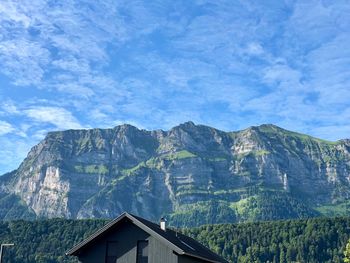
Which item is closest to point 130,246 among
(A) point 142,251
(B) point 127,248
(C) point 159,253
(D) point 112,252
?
(B) point 127,248

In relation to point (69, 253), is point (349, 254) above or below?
above

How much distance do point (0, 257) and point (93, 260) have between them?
706cm

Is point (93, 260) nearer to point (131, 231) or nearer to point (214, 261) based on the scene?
point (131, 231)

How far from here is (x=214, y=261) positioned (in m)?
46.5

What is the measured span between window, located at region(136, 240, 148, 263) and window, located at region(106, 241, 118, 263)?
175cm

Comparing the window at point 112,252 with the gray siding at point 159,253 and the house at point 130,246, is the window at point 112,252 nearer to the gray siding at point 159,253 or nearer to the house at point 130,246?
the house at point 130,246

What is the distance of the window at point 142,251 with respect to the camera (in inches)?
1516

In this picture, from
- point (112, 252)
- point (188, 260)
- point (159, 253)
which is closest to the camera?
point (159, 253)

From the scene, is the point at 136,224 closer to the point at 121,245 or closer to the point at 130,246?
the point at 130,246

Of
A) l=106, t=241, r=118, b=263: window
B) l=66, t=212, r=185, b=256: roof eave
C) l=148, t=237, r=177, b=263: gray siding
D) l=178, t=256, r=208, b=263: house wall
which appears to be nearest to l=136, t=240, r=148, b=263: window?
l=148, t=237, r=177, b=263: gray siding

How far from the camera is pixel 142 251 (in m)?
38.7

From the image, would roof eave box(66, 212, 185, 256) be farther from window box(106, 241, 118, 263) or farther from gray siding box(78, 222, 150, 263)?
window box(106, 241, 118, 263)

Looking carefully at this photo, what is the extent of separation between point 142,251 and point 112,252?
2.38 metres

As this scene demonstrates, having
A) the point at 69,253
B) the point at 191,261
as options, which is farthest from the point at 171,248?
the point at 69,253
